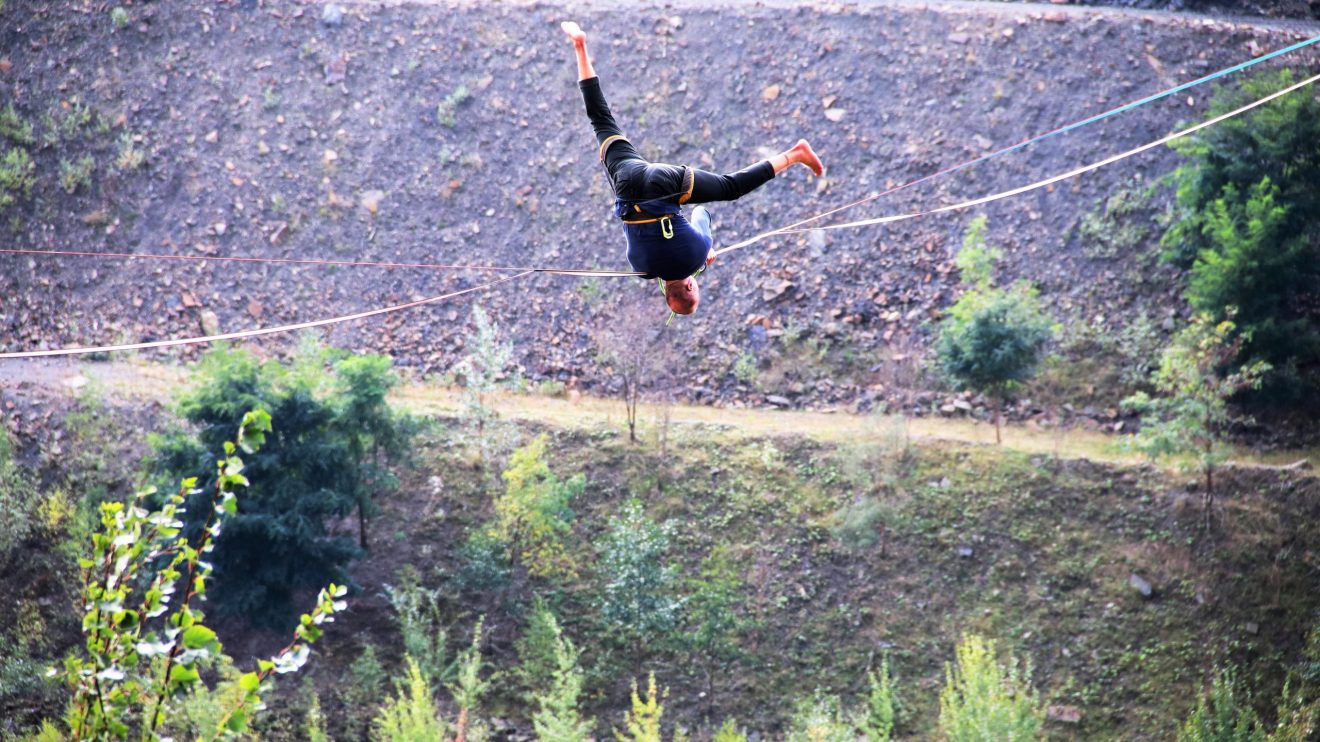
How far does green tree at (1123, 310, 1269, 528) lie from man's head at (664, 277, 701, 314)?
1270cm

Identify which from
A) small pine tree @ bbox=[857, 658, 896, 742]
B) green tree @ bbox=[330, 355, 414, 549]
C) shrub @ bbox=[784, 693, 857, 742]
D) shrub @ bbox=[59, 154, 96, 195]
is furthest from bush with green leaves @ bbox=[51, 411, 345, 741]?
shrub @ bbox=[59, 154, 96, 195]

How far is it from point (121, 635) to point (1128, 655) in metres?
16.0

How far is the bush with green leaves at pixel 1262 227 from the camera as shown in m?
20.0

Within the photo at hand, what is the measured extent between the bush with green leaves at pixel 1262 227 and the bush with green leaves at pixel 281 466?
1303 cm

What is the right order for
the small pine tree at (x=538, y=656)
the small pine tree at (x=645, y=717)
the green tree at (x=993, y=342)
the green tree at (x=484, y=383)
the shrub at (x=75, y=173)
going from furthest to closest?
the shrub at (x=75, y=173)
the green tree at (x=484, y=383)
the green tree at (x=993, y=342)
the small pine tree at (x=538, y=656)
the small pine tree at (x=645, y=717)

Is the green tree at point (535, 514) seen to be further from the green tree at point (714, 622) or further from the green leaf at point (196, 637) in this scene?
the green leaf at point (196, 637)

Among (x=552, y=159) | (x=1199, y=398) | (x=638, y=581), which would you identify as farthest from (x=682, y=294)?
(x=552, y=159)

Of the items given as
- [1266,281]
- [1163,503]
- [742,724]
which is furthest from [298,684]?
[1266,281]

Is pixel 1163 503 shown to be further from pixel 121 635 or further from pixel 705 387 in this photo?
pixel 121 635

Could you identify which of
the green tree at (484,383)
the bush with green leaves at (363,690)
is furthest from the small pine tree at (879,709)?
the green tree at (484,383)

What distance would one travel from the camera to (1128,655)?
18094 mm

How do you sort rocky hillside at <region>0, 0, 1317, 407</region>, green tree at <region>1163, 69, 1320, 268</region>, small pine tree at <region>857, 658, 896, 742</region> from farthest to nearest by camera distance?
1. rocky hillside at <region>0, 0, 1317, 407</region>
2. green tree at <region>1163, 69, 1320, 268</region>
3. small pine tree at <region>857, 658, 896, 742</region>

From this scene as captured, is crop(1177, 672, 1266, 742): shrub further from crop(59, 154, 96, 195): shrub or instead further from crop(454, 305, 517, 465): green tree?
crop(59, 154, 96, 195): shrub

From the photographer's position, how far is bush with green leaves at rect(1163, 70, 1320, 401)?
65.8ft
